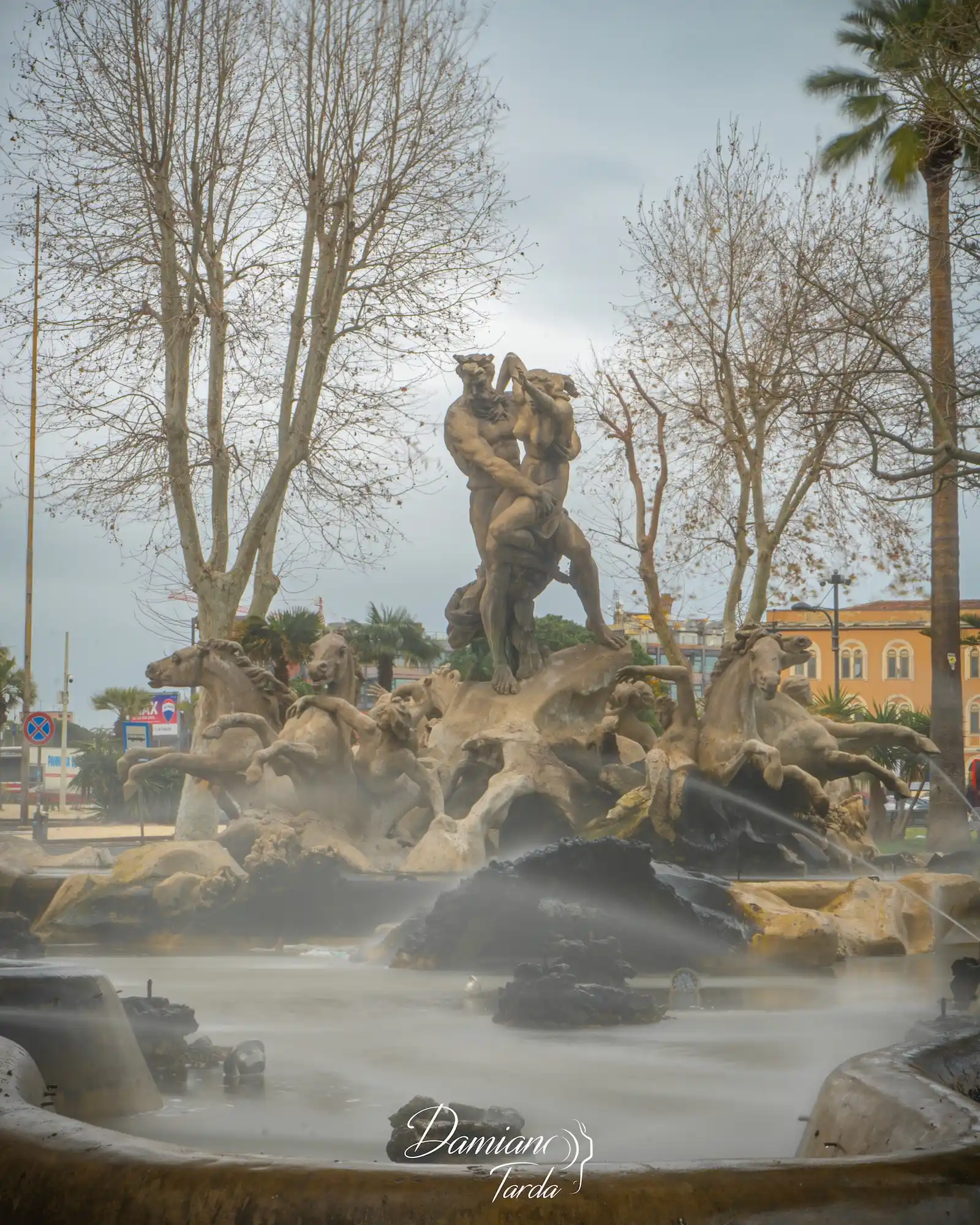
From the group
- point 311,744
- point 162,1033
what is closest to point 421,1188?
point 162,1033

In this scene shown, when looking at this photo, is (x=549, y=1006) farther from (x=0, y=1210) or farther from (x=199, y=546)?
(x=199, y=546)

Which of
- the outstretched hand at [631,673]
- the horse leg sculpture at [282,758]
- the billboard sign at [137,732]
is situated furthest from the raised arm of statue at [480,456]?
the billboard sign at [137,732]

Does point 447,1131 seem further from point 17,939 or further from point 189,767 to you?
point 189,767

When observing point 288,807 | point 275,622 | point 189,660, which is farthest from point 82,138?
point 275,622

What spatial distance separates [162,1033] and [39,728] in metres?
3.50

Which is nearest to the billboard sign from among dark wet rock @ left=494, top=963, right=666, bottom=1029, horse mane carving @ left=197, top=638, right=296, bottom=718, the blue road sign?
horse mane carving @ left=197, top=638, right=296, bottom=718

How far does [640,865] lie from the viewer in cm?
846

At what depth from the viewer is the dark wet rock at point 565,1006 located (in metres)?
6.01

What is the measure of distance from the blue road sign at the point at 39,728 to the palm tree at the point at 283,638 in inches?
422

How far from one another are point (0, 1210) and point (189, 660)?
35.7ft

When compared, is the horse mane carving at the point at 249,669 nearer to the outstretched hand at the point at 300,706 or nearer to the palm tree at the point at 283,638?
the outstretched hand at the point at 300,706

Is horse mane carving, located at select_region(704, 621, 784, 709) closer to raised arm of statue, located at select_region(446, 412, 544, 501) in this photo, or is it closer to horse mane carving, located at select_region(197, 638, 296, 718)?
raised arm of statue, located at select_region(446, 412, 544, 501)

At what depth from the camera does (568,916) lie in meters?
7.90

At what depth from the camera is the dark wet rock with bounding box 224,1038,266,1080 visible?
16.6 feet
